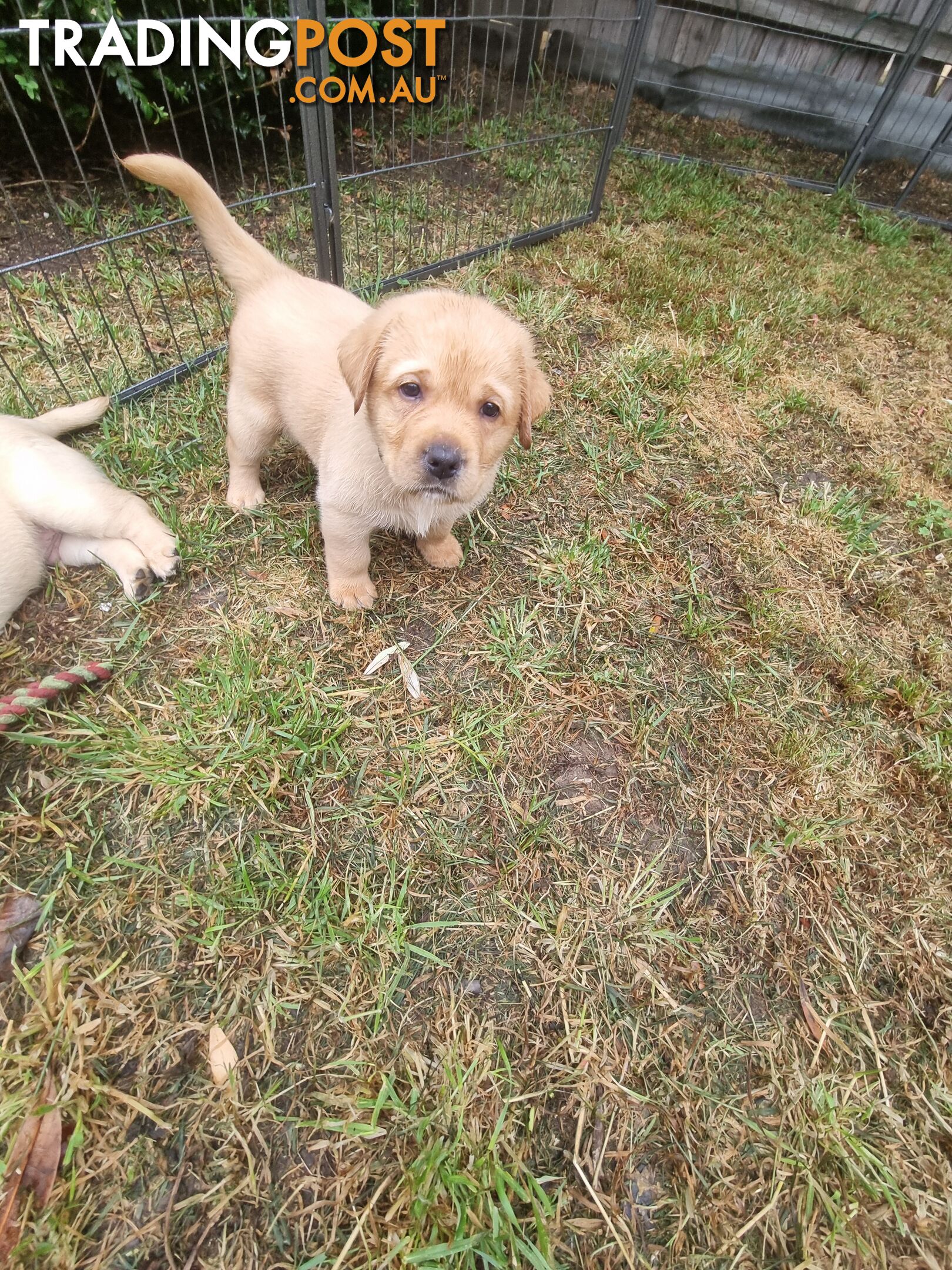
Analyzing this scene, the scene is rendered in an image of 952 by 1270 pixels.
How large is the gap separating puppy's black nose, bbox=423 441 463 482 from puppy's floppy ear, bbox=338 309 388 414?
0.29 m

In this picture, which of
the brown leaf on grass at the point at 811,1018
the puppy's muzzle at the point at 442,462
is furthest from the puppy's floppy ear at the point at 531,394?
the brown leaf on grass at the point at 811,1018

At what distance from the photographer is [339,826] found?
1.84 metres

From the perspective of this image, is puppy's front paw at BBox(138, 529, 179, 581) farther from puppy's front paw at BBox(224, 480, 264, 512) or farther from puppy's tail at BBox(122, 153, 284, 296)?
puppy's tail at BBox(122, 153, 284, 296)

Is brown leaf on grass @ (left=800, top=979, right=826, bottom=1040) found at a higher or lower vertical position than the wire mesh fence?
lower

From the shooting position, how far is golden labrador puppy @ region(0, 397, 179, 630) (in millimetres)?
2100

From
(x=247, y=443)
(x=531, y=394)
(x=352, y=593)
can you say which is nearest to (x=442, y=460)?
(x=531, y=394)

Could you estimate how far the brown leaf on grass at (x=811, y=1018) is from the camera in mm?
1689

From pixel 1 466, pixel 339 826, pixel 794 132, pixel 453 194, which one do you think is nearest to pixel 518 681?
pixel 339 826

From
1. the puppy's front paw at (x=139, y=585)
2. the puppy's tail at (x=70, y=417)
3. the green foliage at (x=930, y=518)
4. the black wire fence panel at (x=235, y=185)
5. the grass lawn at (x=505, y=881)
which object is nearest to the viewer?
the grass lawn at (x=505, y=881)

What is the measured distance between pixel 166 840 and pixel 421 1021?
857 millimetres

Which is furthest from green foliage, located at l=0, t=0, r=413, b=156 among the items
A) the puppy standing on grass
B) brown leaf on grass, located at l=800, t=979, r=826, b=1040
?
brown leaf on grass, located at l=800, t=979, r=826, b=1040

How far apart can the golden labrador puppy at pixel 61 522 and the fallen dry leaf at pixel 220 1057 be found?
1441 millimetres

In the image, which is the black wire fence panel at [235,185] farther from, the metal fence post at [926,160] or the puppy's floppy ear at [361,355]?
the metal fence post at [926,160]

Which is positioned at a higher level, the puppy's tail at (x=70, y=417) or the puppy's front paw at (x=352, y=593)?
the puppy's tail at (x=70, y=417)
